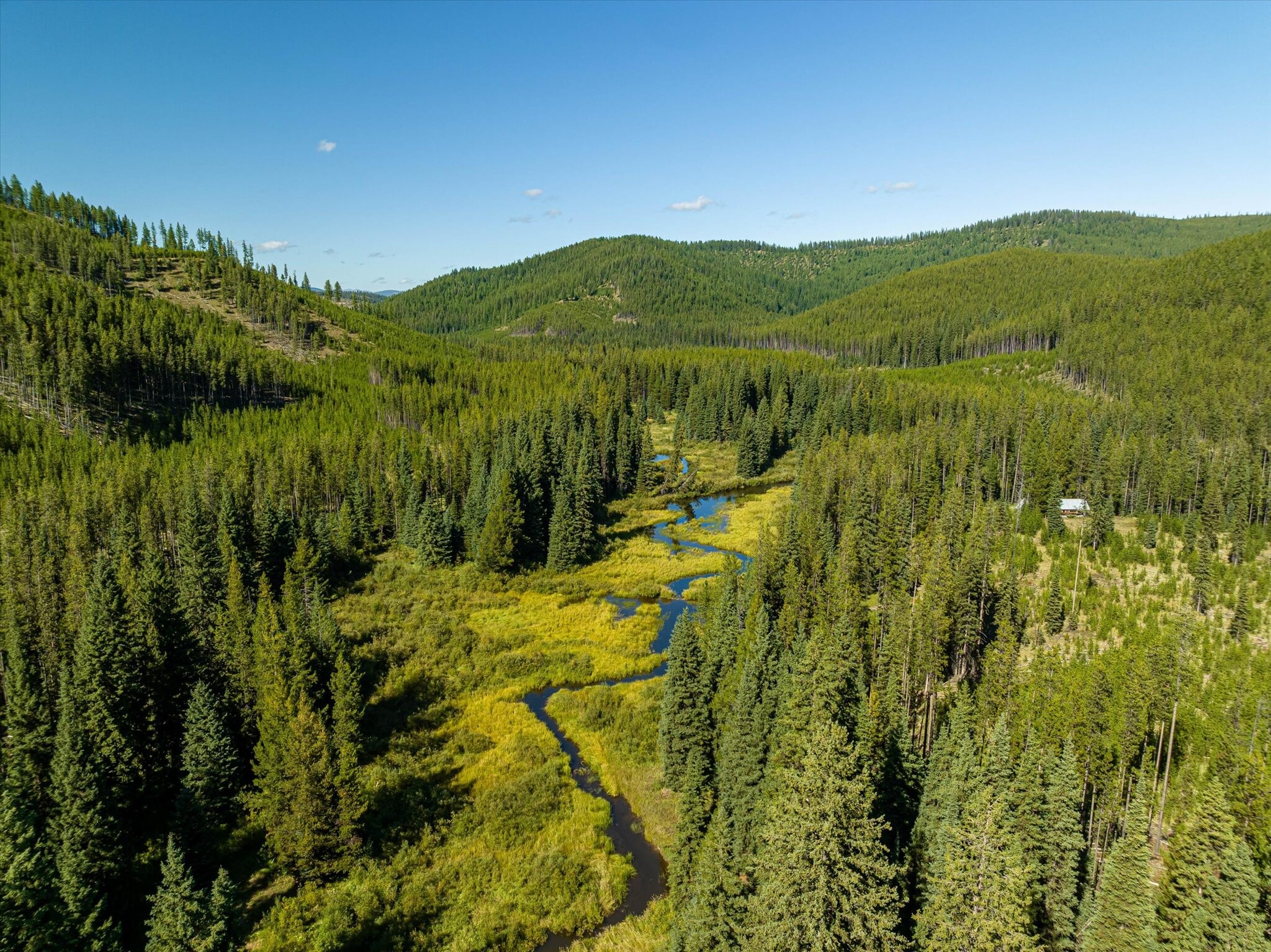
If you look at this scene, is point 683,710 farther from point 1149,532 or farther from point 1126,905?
point 1149,532

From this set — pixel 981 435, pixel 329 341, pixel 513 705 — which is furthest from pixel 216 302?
pixel 981 435

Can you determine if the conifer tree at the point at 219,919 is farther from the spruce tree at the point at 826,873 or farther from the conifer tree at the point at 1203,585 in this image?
the conifer tree at the point at 1203,585

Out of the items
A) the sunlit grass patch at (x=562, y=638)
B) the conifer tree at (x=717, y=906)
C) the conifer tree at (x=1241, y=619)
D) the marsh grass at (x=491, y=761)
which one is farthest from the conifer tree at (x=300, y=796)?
the conifer tree at (x=1241, y=619)

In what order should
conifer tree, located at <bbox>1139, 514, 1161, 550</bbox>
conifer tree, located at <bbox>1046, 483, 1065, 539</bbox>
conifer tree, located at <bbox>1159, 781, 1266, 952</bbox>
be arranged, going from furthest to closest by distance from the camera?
conifer tree, located at <bbox>1046, 483, 1065, 539</bbox>
conifer tree, located at <bbox>1139, 514, 1161, 550</bbox>
conifer tree, located at <bbox>1159, 781, 1266, 952</bbox>

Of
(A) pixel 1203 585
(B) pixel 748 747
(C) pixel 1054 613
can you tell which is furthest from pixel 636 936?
(A) pixel 1203 585

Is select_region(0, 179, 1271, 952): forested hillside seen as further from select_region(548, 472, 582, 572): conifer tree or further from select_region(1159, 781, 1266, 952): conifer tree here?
select_region(548, 472, 582, 572): conifer tree

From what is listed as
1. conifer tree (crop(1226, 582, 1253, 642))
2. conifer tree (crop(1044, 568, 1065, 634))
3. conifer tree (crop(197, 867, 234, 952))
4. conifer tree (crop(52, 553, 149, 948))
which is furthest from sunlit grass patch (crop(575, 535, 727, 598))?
conifer tree (crop(197, 867, 234, 952))
